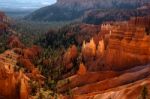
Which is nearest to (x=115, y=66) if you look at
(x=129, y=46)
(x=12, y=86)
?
(x=129, y=46)

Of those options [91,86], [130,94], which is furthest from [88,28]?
[130,94]

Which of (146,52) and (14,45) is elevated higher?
(146,52)

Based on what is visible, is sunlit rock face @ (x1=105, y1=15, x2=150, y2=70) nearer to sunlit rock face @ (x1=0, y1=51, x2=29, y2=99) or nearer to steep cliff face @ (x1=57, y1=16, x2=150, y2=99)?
steep cliff face @ (x1=57, y1=16, x2=150, y2=99)

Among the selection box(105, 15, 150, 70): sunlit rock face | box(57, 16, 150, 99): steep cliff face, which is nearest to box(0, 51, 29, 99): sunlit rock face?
box(57, 16, 150, 99): steep cliff face

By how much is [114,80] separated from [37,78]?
13.7 m

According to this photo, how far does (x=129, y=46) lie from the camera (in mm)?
67250

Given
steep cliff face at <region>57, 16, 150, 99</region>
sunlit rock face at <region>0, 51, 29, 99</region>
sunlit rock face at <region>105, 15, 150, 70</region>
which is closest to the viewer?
sunlit rock face at <region>0, 51, 29, 99</region>

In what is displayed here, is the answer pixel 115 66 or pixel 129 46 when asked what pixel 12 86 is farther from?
pixel 129 46

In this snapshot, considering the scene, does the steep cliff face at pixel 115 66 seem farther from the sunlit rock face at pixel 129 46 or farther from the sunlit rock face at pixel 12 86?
the sunlit rock face at pixel 12 86

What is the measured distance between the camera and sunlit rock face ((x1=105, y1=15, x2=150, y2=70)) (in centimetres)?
6512

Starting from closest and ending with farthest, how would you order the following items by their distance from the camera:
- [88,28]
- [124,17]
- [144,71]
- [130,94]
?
1. [130,94]
2. [144,71]
3. [88,28]
4. [124,17]

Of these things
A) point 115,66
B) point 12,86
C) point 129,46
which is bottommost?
point 115,66

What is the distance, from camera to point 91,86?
59938mm

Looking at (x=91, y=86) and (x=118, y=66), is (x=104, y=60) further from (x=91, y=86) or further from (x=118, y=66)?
(x=91, y=86)
